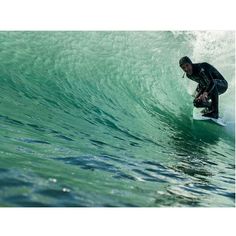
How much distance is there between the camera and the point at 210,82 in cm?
689

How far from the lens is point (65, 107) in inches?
281

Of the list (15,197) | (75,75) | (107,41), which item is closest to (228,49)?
(107,41)

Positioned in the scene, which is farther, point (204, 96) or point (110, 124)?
point (204, 96)

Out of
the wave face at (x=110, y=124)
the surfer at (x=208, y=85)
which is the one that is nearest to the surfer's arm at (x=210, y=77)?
the surfer at (x=208, y=85)

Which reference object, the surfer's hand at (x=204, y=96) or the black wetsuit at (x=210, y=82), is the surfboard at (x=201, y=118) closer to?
the black wetsuit at (x=210, y=82)

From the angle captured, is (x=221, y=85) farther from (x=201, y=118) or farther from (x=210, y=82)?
(x=201, y=118)

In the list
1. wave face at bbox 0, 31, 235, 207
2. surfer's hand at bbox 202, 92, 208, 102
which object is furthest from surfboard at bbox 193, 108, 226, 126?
surfer's hand at bbox 202, 92, 208, 102

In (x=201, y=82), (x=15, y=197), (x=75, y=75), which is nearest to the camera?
(x=15, y=197)

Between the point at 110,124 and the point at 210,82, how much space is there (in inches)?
59.5

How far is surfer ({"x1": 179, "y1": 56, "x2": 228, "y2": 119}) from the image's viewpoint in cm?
690

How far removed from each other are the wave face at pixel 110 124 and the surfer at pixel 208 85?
39cm

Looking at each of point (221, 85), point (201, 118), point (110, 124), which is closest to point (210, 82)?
point (221, 85)
